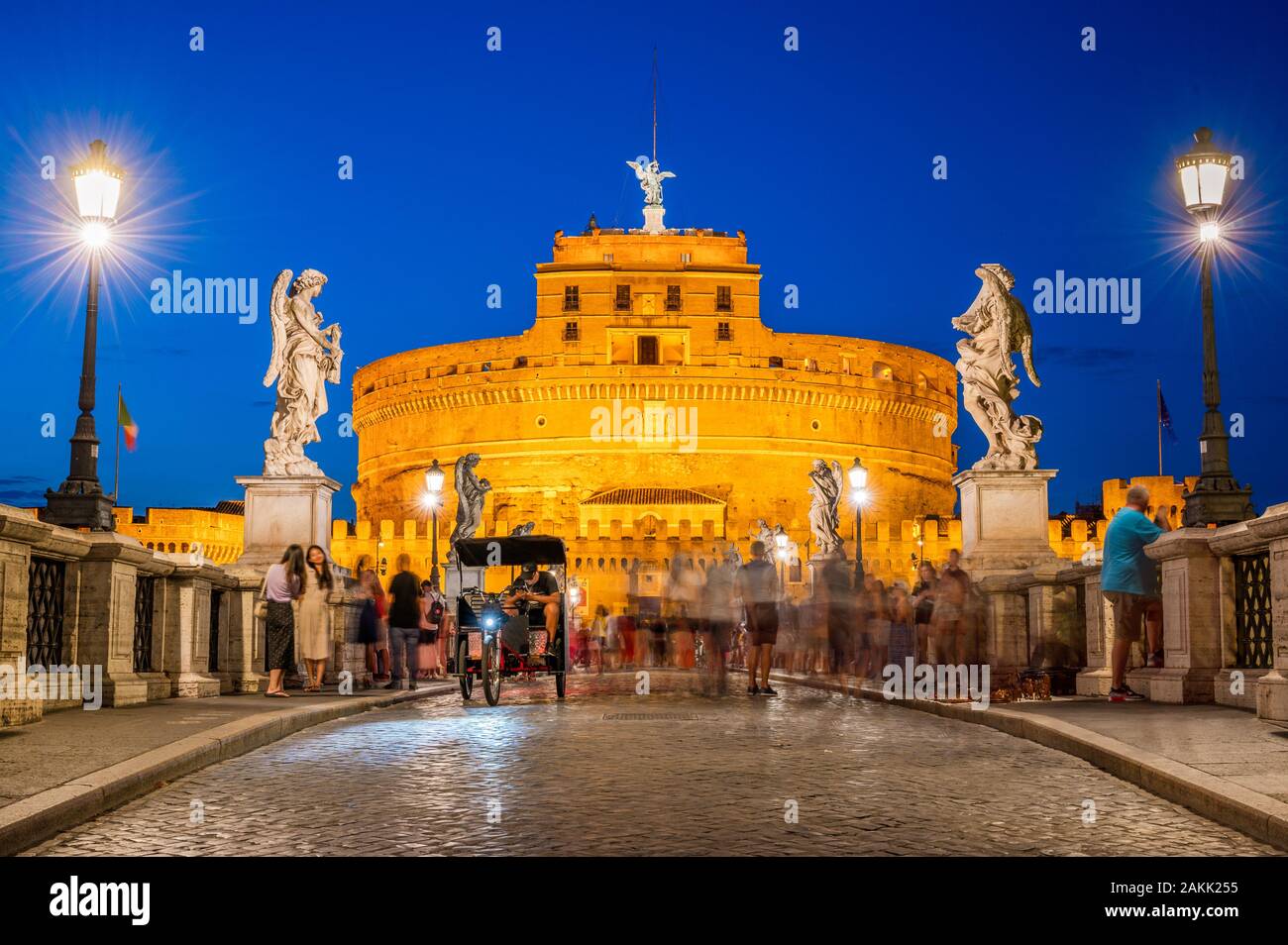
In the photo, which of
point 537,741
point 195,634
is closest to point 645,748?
point 537,741

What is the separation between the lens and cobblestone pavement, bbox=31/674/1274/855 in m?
5.16

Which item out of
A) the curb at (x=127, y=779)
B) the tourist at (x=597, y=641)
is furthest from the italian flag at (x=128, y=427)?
the curb at (x=127, y=779)

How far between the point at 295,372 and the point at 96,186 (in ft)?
15.4

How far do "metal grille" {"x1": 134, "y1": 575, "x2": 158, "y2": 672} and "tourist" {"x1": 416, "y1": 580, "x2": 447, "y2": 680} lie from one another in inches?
251

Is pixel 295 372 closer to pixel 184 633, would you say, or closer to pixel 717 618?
pixel 184 633

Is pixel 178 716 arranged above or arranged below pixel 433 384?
below

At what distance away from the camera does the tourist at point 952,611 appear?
13102 mm

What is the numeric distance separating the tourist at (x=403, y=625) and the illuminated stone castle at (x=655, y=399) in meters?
50.2

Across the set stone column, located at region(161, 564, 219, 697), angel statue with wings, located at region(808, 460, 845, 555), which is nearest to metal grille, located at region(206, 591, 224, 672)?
stone column, located at region(161, 564, 219, 697)

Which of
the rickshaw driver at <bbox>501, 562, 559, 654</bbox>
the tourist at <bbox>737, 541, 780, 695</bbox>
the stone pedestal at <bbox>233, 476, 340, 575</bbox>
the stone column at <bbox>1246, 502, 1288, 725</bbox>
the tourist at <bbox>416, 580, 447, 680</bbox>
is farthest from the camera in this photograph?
the tourist at <bbox>416, 580, 447, 680</bbox>

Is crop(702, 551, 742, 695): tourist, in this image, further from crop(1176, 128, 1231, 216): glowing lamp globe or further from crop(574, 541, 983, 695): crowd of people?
crop(1176, 128, 1231, 216): glowing lamp globe
